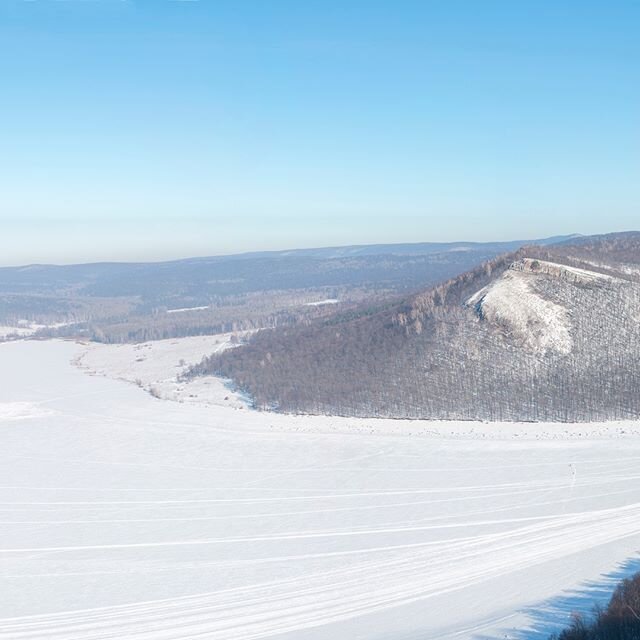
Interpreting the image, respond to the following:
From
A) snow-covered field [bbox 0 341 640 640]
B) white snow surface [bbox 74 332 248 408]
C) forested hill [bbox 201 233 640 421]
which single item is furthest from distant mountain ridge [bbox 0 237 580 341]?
snow-covered field [bbox 0 341 640 640]

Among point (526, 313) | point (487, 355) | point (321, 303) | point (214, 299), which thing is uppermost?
point (526, 313)

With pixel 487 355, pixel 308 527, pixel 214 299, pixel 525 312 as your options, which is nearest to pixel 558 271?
pixel 525 312

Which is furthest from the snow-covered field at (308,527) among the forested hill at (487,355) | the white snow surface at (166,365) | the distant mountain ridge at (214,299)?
the distant mountain ridge at (214,299)

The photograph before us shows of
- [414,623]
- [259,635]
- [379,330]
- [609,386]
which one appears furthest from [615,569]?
[379,330]

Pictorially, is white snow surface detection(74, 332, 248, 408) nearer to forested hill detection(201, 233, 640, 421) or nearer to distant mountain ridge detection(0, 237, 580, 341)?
forested hill detection(201, 233, 640, 421)

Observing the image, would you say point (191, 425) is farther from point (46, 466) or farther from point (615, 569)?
A: point (615, 569)

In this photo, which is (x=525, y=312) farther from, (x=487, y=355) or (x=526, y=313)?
(x=487, y=355)
